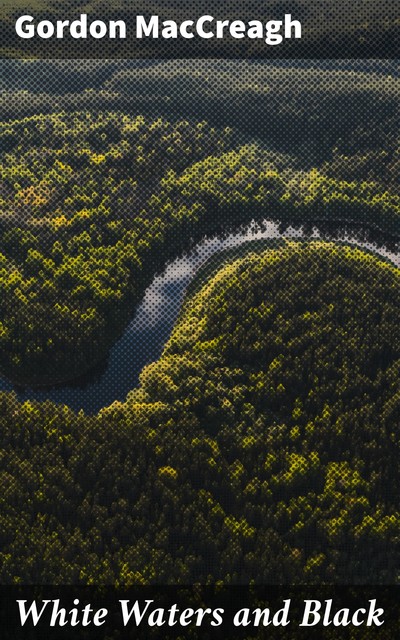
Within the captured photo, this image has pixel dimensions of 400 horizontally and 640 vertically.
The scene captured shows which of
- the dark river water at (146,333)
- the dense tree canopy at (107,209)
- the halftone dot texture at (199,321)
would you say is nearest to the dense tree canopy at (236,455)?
the halftone dot texture at (199,321)

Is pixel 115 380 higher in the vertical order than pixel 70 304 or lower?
lower

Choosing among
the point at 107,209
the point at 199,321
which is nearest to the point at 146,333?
the point at 199,321

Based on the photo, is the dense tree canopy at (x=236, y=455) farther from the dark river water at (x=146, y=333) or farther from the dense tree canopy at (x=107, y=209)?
the dense tree canopy at (x=107, y=209)

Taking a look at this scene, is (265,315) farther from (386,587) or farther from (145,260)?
(386,587)

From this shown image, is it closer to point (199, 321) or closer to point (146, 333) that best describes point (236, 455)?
point (199, 321)

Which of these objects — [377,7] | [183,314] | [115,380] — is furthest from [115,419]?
[377,7]

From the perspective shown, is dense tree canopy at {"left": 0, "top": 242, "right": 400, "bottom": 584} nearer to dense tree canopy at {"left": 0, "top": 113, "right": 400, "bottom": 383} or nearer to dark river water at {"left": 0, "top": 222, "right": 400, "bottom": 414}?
dark river water at {"left": 0, "top": 222, "right": 400, "bottom": 414}
